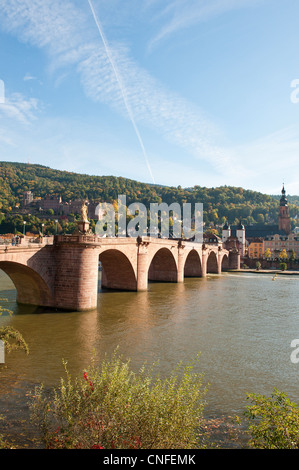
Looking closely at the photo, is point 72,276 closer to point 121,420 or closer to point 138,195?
point 121,420

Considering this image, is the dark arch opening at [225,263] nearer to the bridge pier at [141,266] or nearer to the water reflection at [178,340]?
the bridge pier at [141,266]

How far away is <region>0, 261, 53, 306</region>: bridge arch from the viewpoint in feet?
82.2

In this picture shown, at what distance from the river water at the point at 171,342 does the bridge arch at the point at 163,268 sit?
60.1ft

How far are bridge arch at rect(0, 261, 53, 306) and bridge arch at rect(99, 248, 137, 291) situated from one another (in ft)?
34.4

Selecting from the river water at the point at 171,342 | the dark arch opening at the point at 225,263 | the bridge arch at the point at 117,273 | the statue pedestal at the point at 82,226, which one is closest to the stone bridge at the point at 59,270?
the statue pedestal at the point at 82,226

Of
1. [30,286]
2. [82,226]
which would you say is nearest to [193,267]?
[82,226]

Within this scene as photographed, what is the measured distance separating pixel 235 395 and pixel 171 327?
1053cm

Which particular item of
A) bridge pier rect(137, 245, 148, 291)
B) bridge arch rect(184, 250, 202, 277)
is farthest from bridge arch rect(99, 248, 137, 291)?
bridge arch rect(184, 250, 202, 277)

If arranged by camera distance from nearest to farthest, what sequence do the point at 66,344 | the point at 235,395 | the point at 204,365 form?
the point at 235,395 → the point at 204,365 → the point at 66,344

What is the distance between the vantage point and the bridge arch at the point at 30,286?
82.2 ft

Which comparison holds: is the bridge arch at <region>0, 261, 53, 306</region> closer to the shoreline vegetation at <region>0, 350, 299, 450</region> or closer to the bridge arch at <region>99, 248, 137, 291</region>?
the bridge arch at <region>99, 248, 137, 291</region>
